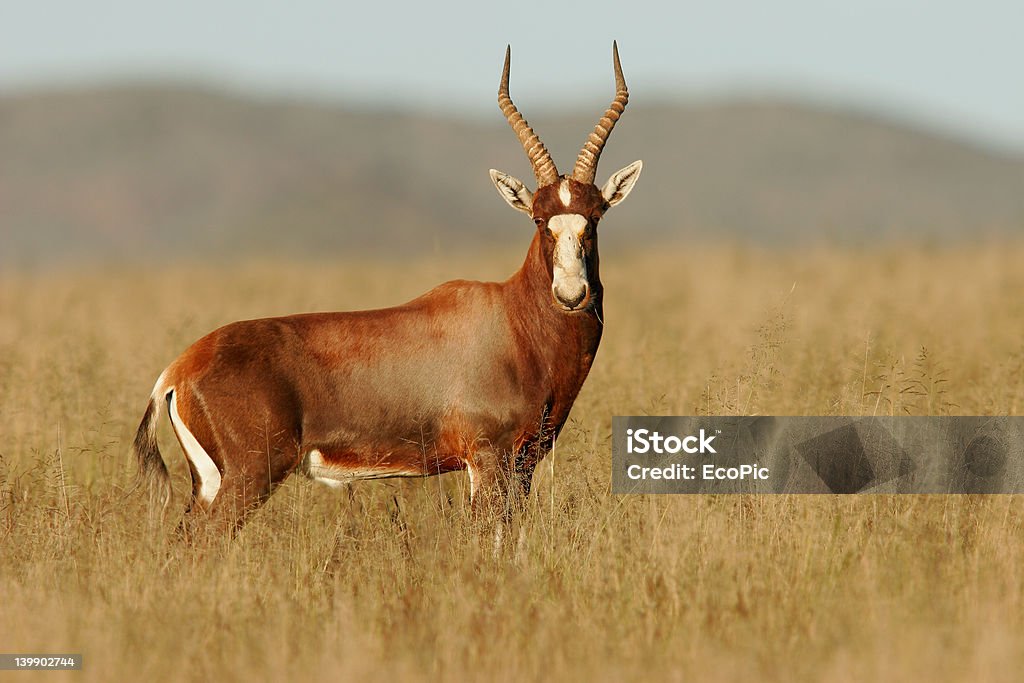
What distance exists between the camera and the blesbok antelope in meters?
7.67

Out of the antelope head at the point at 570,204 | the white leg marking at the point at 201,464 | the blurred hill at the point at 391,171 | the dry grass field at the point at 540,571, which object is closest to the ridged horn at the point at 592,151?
the antelope head at the point at 570,204

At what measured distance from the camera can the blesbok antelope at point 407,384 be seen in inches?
302

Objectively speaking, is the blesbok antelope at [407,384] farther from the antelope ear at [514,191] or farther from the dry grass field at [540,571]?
the dry grass field at [540,571]

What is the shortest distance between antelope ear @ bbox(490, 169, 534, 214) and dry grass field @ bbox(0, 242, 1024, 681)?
1768 millimetres

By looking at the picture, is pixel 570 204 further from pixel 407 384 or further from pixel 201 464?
pixel 201 464

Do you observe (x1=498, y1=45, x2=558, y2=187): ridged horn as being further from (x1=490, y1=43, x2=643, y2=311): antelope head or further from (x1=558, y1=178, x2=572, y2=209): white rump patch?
(x1=558, y1=178, x2=572, y2=209): white rump patch

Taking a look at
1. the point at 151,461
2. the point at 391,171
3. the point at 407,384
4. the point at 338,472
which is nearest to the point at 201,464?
the point at 151,461

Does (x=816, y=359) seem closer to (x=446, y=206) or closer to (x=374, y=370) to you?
(x=374, y=370)

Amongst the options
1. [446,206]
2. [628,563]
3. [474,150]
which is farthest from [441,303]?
[474,150]

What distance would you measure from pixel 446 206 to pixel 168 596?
13690cm

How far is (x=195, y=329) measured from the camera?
15.0 meters

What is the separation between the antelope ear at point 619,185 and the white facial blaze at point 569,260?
71 cm

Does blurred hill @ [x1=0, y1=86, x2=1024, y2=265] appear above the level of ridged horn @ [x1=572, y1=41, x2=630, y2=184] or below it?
above

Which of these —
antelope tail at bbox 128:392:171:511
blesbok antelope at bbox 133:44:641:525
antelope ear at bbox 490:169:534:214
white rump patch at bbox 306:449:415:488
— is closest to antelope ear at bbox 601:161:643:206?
blesbok antelope at bbox 133:44:641:525
